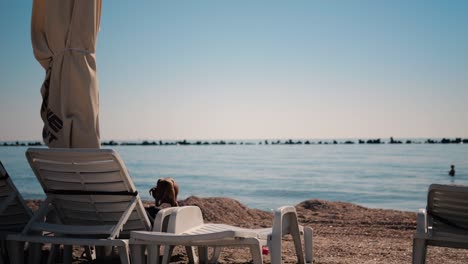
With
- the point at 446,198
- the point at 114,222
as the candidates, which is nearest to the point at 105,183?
the point at 114,222

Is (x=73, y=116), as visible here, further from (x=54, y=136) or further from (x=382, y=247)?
(x=382, y=247)

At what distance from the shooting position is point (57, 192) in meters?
3.67

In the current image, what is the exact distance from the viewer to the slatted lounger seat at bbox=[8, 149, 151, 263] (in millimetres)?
3387

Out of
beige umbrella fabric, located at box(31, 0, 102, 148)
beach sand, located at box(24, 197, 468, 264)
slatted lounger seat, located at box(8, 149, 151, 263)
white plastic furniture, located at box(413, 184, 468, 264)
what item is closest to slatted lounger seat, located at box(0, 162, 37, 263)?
slatted lounger seat, located at box(8, 149, 151, 263)

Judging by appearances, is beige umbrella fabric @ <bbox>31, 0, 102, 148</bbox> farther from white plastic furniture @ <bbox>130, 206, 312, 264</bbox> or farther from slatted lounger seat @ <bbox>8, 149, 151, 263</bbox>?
white plastic furniture @ <bbox>130, 206, 312, 264</bbox>

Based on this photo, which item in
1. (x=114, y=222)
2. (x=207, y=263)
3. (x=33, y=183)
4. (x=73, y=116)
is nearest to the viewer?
(x=114, y=222)

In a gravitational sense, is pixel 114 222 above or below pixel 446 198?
below

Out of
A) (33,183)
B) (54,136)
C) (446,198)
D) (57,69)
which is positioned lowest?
(33,183)

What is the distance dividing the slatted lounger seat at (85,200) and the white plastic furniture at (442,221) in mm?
1675

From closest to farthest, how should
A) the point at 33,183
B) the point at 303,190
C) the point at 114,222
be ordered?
the point at 114,222
the point at 303,190
the point at 33,183

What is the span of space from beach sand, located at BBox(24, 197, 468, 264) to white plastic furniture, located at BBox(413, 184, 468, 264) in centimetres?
138

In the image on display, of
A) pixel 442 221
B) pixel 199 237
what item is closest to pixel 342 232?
pixel 442 221

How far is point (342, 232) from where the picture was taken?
6965mm

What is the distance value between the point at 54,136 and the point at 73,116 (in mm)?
228
